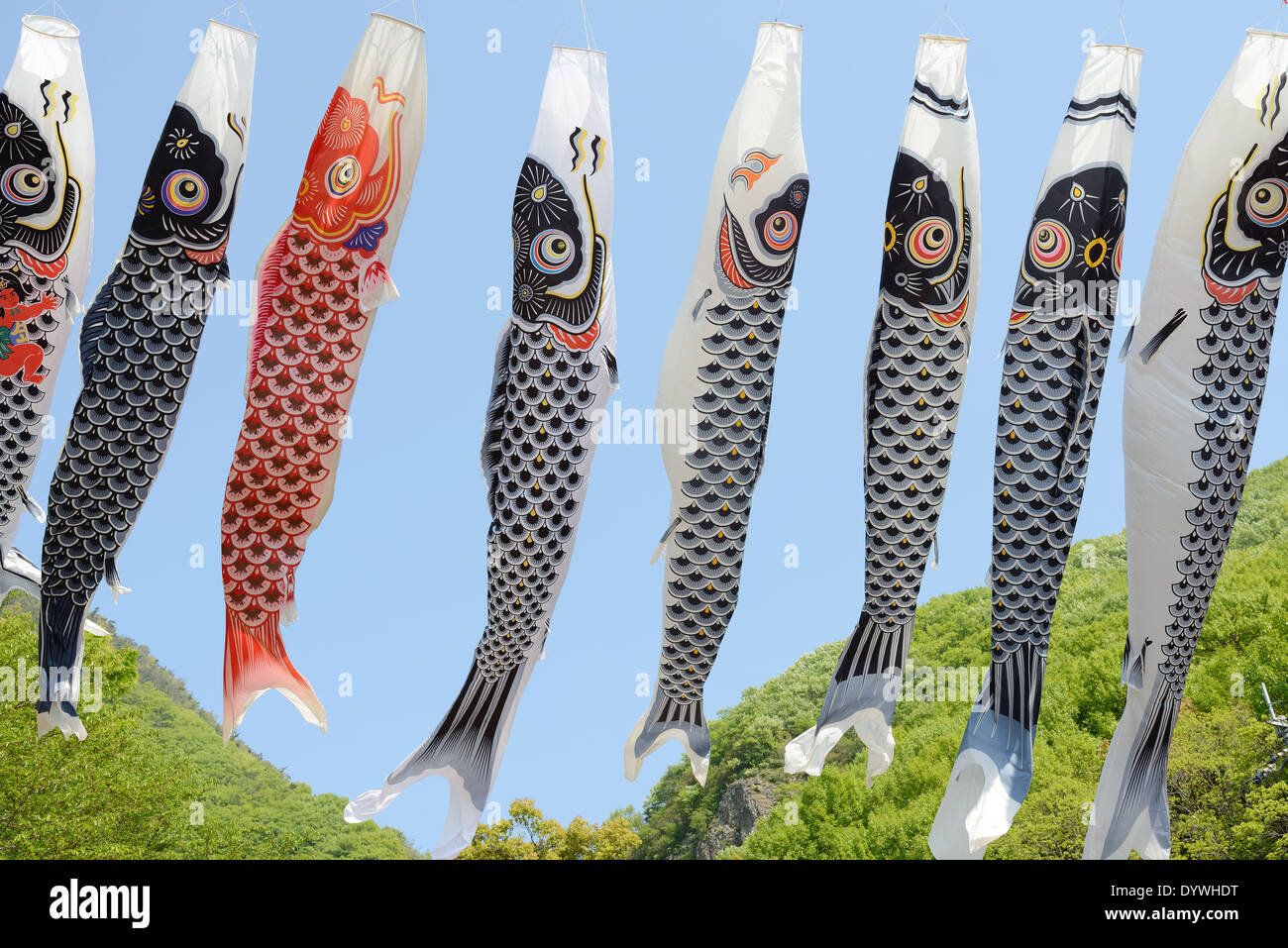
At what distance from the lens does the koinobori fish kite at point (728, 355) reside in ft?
20.6

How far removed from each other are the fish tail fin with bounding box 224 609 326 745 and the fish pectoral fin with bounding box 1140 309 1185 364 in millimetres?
5084

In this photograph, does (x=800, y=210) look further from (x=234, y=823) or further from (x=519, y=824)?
(x=234, y=823)

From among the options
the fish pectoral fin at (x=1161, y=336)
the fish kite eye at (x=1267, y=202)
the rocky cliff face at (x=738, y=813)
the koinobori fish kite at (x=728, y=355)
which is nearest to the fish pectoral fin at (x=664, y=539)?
the koinobori fish kite at (x=728, y=355)

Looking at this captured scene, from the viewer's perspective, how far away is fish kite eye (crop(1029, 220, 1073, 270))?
645cm

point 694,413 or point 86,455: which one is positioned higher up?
point 694,413

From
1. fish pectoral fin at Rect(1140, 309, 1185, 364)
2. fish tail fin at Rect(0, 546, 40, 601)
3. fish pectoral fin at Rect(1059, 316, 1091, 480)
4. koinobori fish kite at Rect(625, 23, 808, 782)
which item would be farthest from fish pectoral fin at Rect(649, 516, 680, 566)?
fish tail fin at Rect(0, 546, 40, 601)

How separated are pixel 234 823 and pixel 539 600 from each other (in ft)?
55.5

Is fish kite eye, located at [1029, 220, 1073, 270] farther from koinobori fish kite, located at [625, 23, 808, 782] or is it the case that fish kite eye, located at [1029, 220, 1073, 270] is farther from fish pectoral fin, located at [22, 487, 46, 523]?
fish pectoral fin, located at [22, 487, 46, 523]

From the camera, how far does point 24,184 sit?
6953mm

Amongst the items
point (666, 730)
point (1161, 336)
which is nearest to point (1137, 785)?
point (1161, 336)
